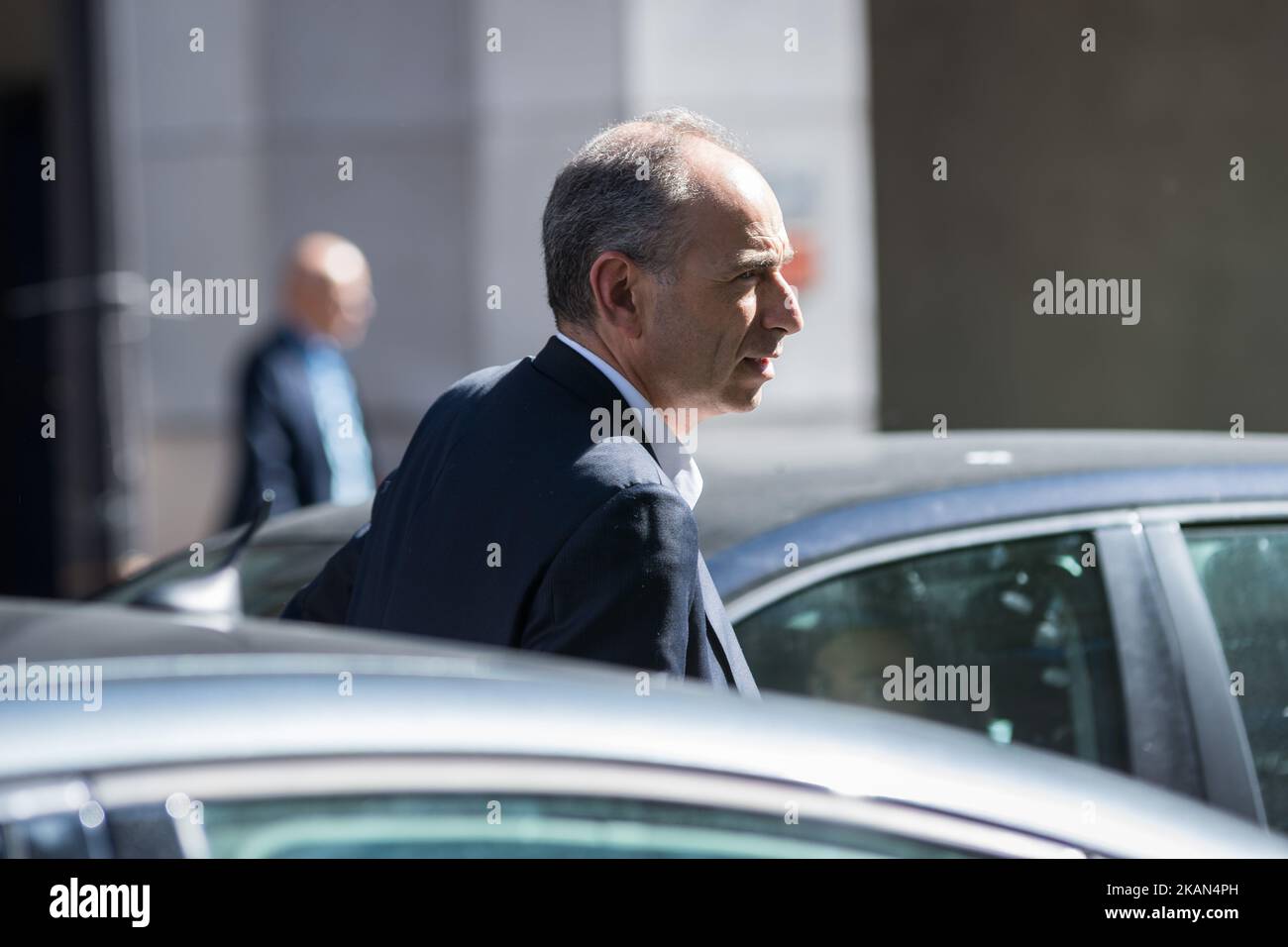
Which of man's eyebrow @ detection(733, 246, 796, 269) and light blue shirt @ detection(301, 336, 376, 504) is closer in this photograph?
man's eyebrow @ detection(733, 246, 796, 269)

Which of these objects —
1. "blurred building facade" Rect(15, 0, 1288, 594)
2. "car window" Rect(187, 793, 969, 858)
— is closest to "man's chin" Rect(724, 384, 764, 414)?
"car window" Rect(187, 793, 969, 858)

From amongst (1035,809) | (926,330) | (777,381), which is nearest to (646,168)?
(1035,809)

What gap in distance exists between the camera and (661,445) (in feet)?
6.55

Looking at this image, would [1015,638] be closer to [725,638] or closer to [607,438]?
[725,638]

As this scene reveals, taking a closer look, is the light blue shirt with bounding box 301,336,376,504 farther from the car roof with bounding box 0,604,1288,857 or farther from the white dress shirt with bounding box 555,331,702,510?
the car roof with bounding box 0,604,1288,857

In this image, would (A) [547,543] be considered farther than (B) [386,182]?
No

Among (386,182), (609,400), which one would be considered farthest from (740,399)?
(386,182)

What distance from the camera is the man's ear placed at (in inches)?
78.7

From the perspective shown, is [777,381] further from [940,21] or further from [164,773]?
[164,773]

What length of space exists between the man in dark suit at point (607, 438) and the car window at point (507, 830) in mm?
414

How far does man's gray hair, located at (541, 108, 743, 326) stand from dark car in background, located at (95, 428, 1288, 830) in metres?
0.50

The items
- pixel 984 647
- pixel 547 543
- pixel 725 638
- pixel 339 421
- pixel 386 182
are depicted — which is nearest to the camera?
pixel 547 543

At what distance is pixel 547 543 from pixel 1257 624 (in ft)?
4.42

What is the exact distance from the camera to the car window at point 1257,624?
8.00 feet
